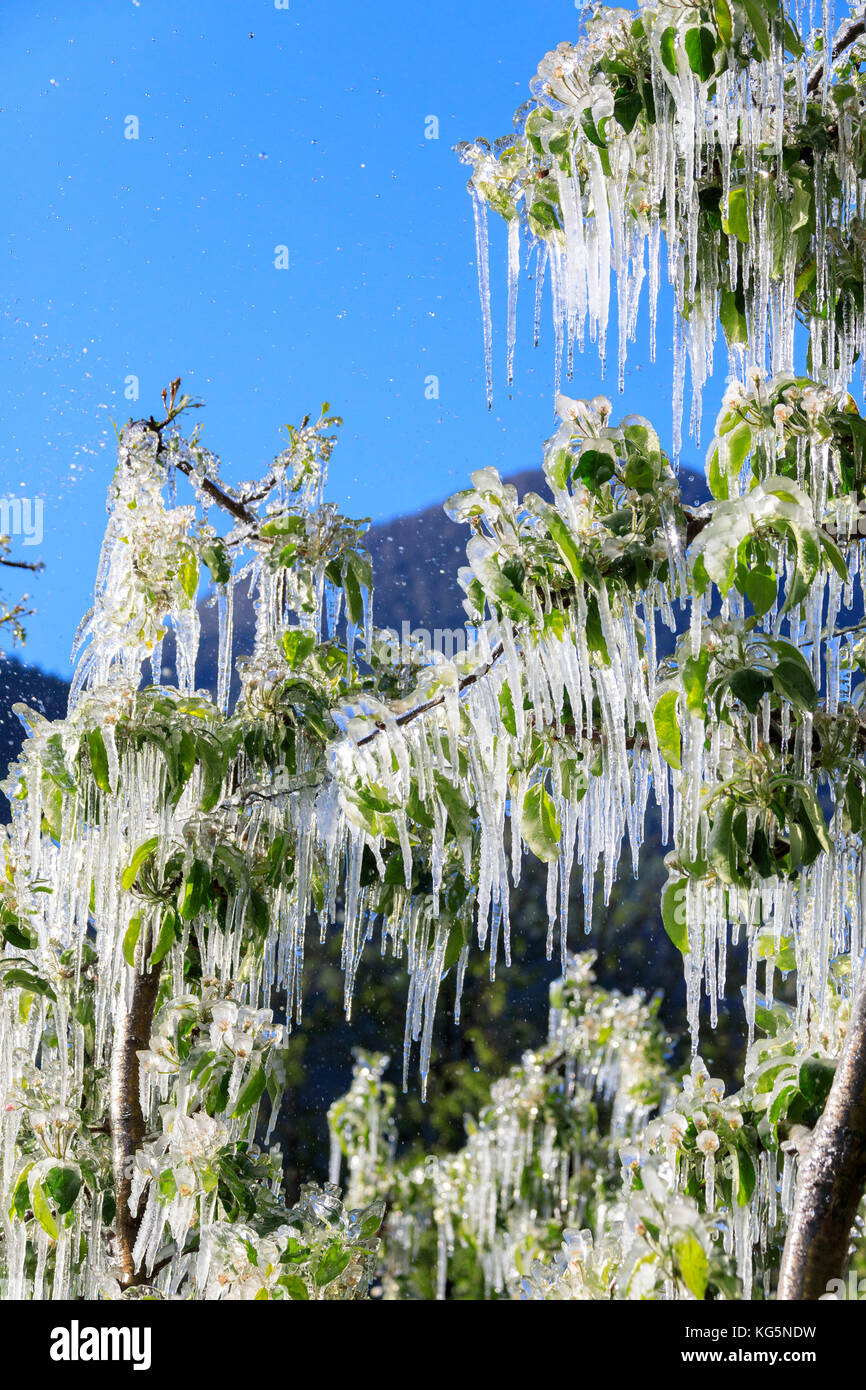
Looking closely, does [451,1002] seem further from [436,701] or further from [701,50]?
[701,50]

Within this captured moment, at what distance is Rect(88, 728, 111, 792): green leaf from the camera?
3.28ft

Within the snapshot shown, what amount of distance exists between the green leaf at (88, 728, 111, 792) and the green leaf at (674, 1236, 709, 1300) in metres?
0.62

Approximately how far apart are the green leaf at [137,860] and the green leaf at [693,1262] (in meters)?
0.57

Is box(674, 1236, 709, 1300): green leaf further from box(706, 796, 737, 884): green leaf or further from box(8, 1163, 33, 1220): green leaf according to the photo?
box(8, 1163, 33, 1220): green leaf

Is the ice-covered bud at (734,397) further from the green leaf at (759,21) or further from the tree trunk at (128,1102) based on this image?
the tree trunk at (128,1102)

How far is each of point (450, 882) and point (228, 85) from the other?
3903 millimetres

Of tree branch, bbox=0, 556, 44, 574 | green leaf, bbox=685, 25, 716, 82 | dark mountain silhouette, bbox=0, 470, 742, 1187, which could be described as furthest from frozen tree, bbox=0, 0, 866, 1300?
dark mountain silhouette, bbox=0, 470, 742, 1187

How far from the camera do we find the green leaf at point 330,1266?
891 millimetres

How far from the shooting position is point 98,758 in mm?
1005

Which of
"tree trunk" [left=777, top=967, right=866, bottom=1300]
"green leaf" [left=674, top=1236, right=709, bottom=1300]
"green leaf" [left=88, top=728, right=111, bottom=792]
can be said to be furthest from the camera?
"green leaf" [left=88, top=728, right=111, bottom=792]

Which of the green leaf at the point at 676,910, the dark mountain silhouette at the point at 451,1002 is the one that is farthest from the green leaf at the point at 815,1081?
the dark mountain silhouette at the point at 451,1002

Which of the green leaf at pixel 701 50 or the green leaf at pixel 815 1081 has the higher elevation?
the green leaf at pixel 701 50

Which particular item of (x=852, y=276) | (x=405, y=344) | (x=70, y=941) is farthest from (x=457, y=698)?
(x=405, y=344)

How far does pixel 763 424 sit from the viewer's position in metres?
0.79
